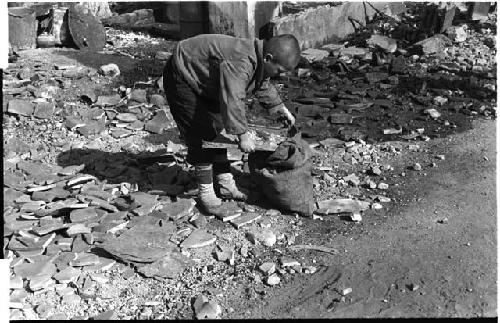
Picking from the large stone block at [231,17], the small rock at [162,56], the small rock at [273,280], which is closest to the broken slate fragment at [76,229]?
the small rock at [273,280]

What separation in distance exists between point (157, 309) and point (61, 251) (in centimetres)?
106

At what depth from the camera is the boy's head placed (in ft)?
16.2

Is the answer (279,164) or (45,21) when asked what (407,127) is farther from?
(45,21)

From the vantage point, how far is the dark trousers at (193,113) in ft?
17.5

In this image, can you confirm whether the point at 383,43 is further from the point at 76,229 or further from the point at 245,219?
the point at 76,229

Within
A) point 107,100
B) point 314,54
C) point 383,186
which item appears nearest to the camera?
point 383,186

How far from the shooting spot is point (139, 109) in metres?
8.08

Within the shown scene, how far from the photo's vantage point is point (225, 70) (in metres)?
5.00

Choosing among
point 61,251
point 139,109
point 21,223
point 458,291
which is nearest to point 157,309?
point 61,251

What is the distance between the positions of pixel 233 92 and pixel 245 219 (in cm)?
119

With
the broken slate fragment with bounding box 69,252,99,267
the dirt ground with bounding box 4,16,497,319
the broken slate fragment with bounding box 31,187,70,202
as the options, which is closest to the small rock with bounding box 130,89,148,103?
the dirt ground with bounding box 4,16,497,319

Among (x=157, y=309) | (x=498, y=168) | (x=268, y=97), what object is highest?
(x=268, y=97)

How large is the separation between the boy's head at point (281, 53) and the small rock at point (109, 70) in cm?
475

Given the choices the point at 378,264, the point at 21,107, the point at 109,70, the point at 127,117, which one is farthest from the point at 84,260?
the point at 109,70
